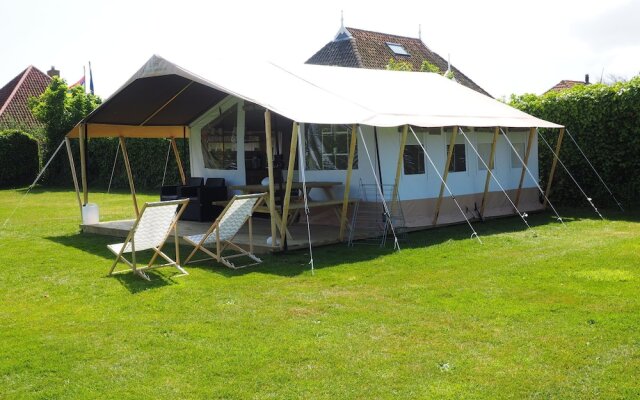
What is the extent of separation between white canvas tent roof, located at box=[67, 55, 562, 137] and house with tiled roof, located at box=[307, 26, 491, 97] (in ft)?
38.7

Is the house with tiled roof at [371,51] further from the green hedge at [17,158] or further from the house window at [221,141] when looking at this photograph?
the house window at [221,141]

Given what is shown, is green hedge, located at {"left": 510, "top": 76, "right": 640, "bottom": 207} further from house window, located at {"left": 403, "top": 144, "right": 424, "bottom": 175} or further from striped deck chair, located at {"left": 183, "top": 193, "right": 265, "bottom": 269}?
striped deck chair, located at {"left": 183, "top": 193, "right": 265, "bottom": 269}

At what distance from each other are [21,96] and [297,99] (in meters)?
25.3

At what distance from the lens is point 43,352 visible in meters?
4.34

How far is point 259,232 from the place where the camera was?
9445 mm

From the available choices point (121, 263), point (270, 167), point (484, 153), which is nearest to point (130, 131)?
point (121, 263)

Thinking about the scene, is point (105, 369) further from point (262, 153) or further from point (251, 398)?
point (262, 153)

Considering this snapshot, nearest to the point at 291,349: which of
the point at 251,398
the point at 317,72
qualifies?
the point at 251,398

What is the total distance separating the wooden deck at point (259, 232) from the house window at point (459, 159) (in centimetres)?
234

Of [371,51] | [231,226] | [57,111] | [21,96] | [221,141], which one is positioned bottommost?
[231,226]

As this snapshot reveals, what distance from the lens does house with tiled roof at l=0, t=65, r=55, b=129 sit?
28531mm

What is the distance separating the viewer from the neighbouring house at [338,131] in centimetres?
873

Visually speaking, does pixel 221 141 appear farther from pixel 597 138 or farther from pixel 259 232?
pixel 597 138

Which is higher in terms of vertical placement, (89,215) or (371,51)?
(371,51)
